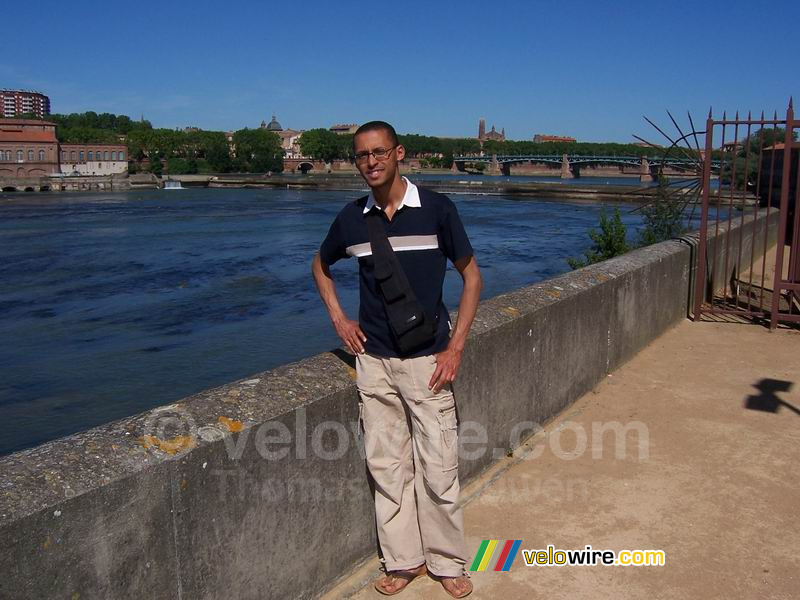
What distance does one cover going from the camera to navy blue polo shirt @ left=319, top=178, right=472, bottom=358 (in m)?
2.93

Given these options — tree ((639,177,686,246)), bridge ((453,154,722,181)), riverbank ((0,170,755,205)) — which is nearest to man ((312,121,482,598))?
tree ((639,177,686,246))

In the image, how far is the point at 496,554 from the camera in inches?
136

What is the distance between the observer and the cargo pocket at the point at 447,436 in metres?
3.03

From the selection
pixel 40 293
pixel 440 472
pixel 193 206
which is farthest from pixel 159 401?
pixel 193 206

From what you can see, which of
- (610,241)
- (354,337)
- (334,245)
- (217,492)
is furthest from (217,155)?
(217,492)

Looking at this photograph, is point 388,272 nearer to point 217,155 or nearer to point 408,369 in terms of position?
point 408,369

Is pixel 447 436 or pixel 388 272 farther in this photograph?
pixel 447 436

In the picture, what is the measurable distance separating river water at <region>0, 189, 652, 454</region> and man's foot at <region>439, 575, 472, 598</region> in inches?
361

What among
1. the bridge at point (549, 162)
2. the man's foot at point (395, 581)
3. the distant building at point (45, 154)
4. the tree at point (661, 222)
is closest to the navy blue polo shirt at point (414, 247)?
the man's foot at point (395, 581)

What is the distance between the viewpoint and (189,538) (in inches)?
96.8

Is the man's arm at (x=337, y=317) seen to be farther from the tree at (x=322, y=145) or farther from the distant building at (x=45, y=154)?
the tree at (x=322, y=145)

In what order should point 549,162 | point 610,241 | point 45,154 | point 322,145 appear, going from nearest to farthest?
point 610,241 < point 45,154 < point 549,162 < point 322,145

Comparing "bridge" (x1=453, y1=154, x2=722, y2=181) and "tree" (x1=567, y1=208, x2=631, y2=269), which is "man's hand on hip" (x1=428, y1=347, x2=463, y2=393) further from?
"bridge" (x1=453, y1=154, x2=722, y2=181)

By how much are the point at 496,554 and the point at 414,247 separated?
1432 millimetres
